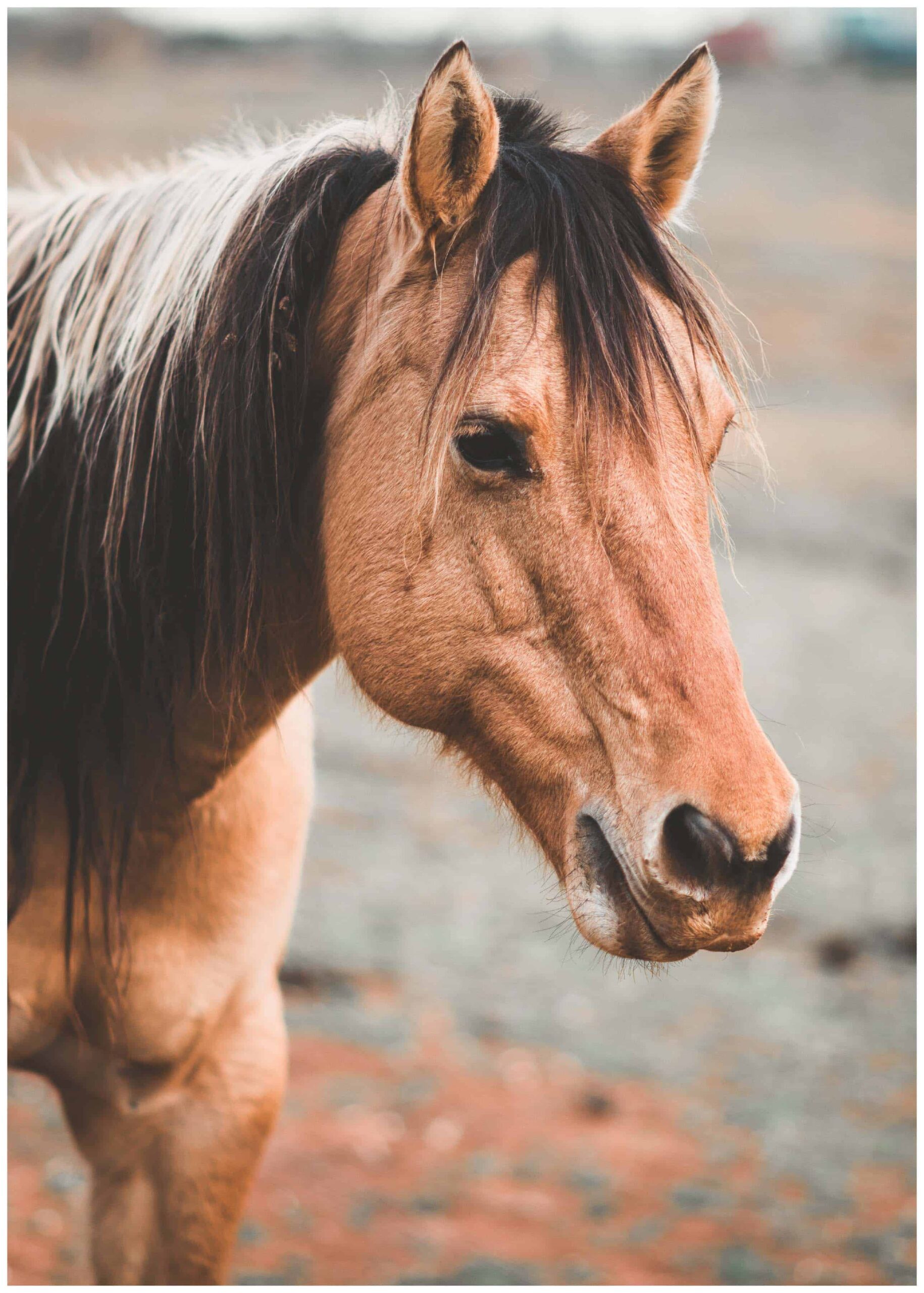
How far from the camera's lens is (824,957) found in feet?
19.0

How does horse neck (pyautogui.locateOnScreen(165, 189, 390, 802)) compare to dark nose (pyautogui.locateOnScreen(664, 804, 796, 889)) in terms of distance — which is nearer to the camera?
dark nose (pyautogui.locateOnScreen(664, 804, 796, 889))

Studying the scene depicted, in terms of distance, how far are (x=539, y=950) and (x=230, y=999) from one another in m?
3.49

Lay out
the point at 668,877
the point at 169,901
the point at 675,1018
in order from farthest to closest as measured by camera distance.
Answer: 1. the point at 675,1018
2. the point at 169,901
3. the point at 668,877

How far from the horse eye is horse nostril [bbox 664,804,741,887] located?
56cm

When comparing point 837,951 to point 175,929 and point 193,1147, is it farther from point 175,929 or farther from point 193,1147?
point 175,929

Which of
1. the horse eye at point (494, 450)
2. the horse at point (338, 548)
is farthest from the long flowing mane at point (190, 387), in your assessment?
the horse eye at point (494, 450)

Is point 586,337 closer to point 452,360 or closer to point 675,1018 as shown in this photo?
point 452,360

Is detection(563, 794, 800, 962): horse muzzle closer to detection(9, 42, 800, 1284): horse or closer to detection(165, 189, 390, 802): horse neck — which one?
detection(9, 42, 800, 1284): horse

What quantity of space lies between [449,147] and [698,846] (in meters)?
1.14

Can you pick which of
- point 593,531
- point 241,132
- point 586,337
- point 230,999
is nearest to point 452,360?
point 586,337

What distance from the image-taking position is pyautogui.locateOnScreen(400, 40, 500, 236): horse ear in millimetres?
1629

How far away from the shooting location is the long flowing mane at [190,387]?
5.81ft

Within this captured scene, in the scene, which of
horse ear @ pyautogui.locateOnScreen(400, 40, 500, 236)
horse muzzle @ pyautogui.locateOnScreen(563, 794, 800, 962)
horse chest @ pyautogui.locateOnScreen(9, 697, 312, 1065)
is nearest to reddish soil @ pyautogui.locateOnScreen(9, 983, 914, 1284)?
horse chest @ pyautogui.locateOnScreen(9, 697, 312, 1065)

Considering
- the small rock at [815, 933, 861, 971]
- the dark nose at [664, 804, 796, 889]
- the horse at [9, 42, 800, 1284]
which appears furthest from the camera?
the small rock at [815, 933, 861, 971]
